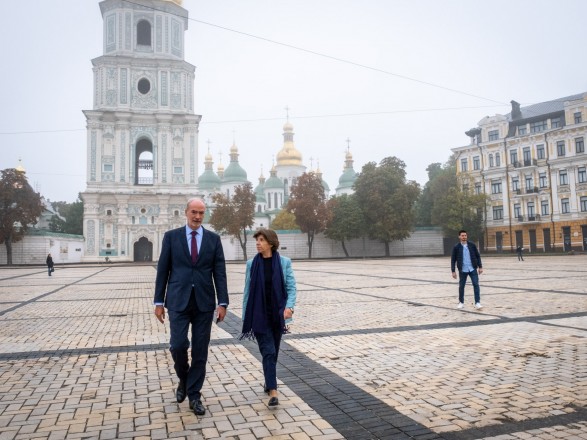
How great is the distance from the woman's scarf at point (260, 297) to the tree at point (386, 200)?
49.8m

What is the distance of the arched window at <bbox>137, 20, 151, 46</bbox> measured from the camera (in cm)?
5577

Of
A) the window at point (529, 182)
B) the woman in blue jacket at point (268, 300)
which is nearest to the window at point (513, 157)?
the window at point (529, 182)

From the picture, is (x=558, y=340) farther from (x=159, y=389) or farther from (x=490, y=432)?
(x=159, y=389)

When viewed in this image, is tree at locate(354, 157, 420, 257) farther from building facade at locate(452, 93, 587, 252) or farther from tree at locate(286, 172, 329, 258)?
building facade at locate(452, 93, 587, 252)

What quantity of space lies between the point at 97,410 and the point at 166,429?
0.87 meters

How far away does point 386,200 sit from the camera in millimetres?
54906

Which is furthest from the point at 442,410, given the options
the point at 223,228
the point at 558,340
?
the point at 223,228

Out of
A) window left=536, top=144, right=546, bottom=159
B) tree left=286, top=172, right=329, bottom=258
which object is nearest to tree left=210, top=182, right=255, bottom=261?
tree left=286, top=172, right=329, bottom=258

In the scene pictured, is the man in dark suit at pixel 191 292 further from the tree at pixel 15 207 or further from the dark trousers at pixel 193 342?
the tree at pixel 15 207

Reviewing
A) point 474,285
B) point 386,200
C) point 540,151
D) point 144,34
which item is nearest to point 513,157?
point 540,151

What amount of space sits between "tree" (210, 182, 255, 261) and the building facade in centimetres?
2377

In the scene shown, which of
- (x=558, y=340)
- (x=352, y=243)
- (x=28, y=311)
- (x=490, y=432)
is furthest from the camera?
(x=352, y=243)

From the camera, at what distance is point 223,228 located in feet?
176

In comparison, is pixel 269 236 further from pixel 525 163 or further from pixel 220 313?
pixel 525 163
